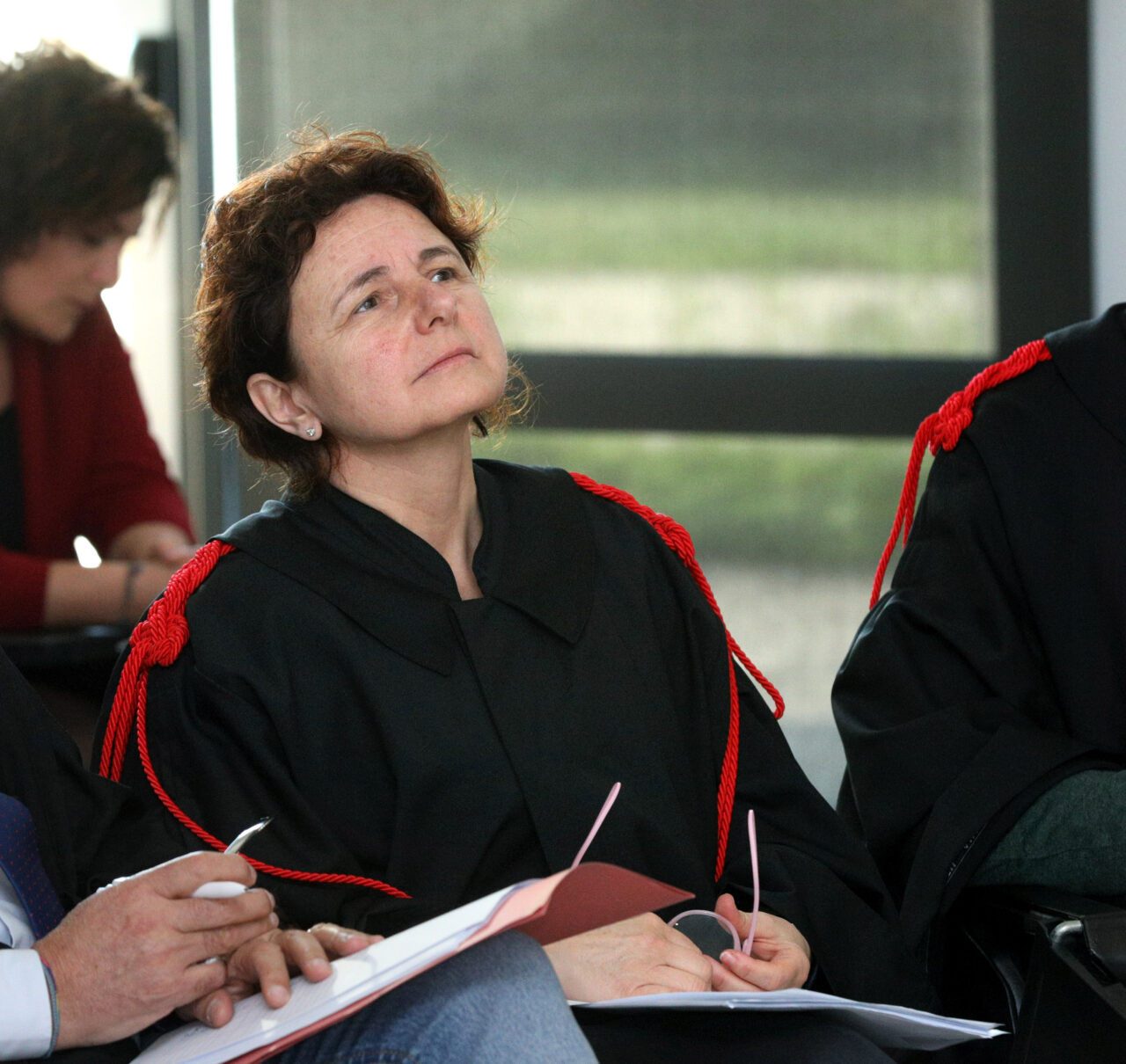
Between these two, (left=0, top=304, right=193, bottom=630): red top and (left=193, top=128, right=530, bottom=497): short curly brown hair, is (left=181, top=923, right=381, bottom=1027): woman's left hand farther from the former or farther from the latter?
(left=0, top=304, right=193, bottom=630): red top

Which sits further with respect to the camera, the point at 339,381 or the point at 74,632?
the point at 74,632

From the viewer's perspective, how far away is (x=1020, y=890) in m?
1.53

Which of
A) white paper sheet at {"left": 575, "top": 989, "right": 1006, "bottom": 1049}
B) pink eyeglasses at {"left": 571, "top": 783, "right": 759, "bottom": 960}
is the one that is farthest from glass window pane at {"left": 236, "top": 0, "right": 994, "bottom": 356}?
white paper sheet at {"left": 575, "top": 989, "right": 1006, "bottom": 1049}

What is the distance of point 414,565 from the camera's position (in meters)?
1.61

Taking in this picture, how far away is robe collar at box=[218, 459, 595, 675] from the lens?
156 cm

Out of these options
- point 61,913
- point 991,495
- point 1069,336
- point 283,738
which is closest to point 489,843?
point 283,738

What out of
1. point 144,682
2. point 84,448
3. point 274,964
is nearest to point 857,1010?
point 274,964

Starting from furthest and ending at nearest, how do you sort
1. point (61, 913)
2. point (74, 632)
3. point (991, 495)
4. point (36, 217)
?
point (36, 217) → point (74, 632) → point (991, 495) → point (61, 913)

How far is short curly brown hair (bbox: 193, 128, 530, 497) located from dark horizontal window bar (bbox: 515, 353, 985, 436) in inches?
51.1

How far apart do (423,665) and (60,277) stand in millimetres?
1755

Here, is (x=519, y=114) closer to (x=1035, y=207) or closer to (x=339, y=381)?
(x=1035, y=207)

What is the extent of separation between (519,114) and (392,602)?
1815 mm

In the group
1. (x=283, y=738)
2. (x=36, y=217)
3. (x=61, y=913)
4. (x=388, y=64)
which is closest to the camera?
(x=61, y=913)

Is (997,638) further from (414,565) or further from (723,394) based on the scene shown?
(723,394)
